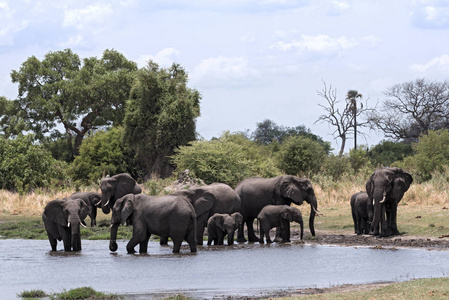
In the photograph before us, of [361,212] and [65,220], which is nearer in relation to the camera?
[65,220]

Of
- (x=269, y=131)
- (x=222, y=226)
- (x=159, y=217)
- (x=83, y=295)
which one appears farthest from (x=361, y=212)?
(x=269, y=131)

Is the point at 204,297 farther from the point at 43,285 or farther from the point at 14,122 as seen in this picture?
the point at 14,122

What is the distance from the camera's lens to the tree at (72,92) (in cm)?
6575

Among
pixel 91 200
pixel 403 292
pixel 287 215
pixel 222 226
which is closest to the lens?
pixel 403 292

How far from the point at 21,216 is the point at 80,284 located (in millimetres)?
19816

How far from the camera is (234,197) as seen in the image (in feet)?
78.9

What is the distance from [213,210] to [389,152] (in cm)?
4625

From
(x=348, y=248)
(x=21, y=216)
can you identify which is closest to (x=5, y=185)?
(x=21, y=216)

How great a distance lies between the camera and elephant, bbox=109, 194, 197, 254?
19.9 meters

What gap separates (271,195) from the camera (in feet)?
81.3

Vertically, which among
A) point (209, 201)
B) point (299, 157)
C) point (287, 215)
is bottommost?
point (287, 215)

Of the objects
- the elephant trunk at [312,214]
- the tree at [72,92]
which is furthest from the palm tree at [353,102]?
the elephant trunk at [312,214]

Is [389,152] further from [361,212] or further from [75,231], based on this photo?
[75,231]

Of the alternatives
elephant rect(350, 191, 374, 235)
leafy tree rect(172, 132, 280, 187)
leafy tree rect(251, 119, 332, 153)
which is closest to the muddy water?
elephant rect(350, 191, 374, 235)
